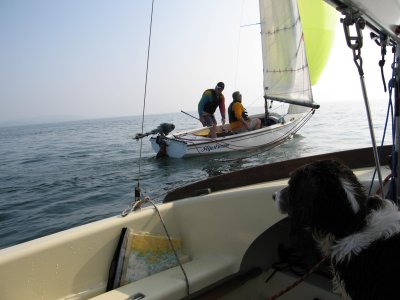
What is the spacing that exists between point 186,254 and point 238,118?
10.6m

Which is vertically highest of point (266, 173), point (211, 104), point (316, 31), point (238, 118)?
point (316, 31)

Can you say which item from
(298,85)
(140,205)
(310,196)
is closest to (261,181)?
(140,205)

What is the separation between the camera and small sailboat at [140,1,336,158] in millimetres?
12391

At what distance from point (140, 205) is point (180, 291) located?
85 cm

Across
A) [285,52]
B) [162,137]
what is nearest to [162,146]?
[162,137]

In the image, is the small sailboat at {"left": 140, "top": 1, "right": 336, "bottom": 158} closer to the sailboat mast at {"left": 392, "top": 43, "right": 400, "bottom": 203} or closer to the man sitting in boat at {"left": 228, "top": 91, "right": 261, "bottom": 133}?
the man sitting in boat at {"left": 228, "top": 91, "right": 261, "bottom": 133}

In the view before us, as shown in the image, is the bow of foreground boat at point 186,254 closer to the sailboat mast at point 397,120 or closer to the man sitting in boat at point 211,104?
the sailboat mast at point 397,120

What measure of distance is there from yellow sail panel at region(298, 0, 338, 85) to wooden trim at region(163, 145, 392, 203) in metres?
10.1

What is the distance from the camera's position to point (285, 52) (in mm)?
13086

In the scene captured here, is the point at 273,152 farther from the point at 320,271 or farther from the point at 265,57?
the point at 320,271

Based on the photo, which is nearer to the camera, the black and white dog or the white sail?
the black and white dog

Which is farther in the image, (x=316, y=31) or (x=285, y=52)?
(x=285, y=52)

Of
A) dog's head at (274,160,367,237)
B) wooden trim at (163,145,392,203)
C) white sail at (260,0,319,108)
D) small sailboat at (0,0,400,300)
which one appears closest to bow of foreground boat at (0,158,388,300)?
small sailboat at (0,0,400,300)

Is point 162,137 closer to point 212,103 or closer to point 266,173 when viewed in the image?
point 212,103
